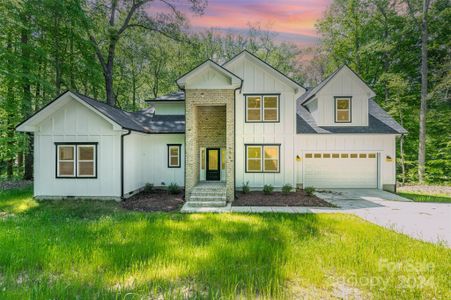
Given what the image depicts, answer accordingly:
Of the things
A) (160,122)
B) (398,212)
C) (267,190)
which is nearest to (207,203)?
(267,190)

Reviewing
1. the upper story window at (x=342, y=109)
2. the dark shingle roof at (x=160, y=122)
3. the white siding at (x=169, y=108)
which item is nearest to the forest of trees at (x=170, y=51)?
the dark shingle roof at (x=160, y=122)

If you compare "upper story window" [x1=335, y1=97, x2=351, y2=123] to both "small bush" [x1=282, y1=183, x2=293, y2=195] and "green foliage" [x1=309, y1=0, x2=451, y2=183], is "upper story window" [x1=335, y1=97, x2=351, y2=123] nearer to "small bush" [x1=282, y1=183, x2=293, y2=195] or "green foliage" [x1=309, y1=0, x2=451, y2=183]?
"small bush" [x1=282, y1=183, x2=293, y2=195]

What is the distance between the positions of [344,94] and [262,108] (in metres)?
5.60

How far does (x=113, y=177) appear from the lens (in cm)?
1077

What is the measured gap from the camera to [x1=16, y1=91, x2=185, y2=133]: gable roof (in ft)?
34.3

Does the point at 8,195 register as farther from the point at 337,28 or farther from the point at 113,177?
the point at 337,28

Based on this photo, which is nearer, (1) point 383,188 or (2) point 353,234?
(2) point 353,234

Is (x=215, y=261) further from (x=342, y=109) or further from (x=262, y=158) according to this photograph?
(x=342, y=109)

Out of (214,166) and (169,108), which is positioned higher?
(169,108)

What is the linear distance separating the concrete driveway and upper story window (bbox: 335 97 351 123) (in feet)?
14.5

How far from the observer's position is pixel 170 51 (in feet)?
86.4

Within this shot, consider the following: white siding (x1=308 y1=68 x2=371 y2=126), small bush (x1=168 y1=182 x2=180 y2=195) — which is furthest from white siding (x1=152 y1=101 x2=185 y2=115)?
white siding (x1=308 y1=68 x2=371 y2=126)

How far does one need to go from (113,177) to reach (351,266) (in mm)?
10189

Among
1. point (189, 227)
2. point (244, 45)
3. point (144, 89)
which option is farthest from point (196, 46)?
point (189, 227)
